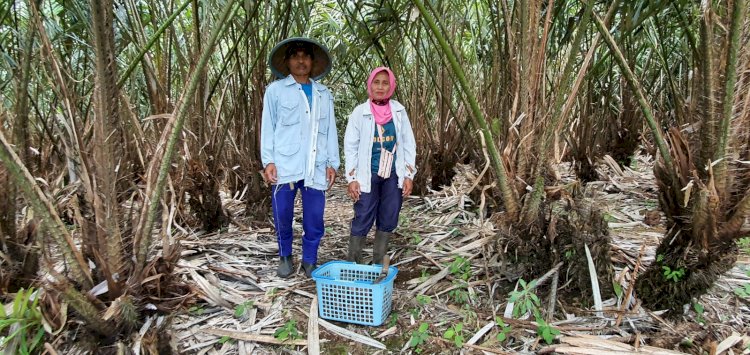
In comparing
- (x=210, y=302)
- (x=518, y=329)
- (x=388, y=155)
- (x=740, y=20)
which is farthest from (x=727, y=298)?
(x=210, y=302)

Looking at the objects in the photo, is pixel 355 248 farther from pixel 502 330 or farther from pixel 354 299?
pixel 502 330

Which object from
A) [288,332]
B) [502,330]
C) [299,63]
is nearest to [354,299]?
[288,332]

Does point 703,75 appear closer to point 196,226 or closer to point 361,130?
point 361,130

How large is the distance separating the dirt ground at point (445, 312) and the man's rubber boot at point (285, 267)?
38 millimetres

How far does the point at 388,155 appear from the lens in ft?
7.18

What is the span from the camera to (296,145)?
2178 mm

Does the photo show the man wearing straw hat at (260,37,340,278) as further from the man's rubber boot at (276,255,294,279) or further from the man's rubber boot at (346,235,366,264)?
the man's rubber boot at (346,235,366,264)

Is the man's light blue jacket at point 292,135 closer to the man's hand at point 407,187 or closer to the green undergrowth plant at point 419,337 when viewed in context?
the man's hand at point 407,187

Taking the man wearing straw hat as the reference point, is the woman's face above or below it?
above

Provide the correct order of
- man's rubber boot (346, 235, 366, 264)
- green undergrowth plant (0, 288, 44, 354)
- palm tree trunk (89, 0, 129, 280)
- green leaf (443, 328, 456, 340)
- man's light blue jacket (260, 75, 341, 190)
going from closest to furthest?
green undergrowth plant (0, 288, 44, 354), palm tree trunk (89, 0, 129, 280), green leaf (443, 328, 456, 340), man's light blue jacket (260, 75, 341, 190), man's rubber boot (346, 235, 366, 264)

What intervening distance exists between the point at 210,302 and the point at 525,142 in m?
1.33

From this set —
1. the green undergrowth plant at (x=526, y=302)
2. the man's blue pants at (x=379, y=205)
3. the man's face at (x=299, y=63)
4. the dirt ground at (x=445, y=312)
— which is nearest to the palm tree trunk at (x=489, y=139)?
the dirt ground at (x=445, y=312)

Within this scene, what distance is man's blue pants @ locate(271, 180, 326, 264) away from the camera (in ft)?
7.26

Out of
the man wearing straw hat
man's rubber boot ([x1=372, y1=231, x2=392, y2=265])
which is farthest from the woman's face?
man's rubber boot ([x1=372, y1=231, x2=392, y2=265])
